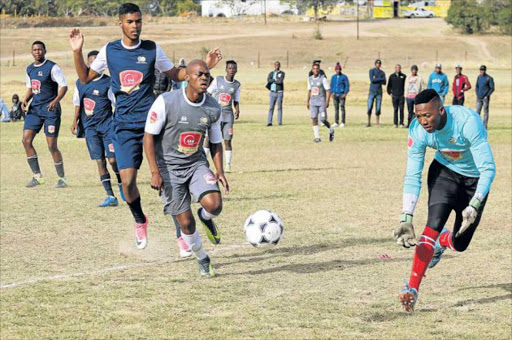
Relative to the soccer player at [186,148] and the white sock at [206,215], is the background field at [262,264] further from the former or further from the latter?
the soccer player at [186,148]

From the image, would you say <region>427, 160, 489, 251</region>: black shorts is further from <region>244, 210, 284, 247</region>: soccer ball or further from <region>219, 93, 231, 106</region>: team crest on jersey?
<region>219, 93, 231, 106</region>: team crest on jersey

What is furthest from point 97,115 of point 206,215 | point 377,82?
point 377,82

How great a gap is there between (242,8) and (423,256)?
14184 cm

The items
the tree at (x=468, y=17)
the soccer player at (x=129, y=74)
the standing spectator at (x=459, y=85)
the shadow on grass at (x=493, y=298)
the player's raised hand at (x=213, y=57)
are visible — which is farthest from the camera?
the tree at (x=468, y=17)

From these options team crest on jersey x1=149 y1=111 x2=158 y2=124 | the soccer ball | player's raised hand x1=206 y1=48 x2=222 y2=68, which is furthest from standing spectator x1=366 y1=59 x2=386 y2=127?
team crest on jersey x1=149 y1=111 x2=158 y2=124

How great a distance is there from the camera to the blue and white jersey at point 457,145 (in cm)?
804

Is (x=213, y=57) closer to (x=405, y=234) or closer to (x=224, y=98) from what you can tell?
(x=405, y=234)

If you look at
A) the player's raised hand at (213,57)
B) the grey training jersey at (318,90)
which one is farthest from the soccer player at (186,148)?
the grey training jersey at (318,90)

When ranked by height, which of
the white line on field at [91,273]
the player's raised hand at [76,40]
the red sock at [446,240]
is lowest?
the white line on field at [91,273]

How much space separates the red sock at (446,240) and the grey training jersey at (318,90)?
Answer: 17.8 m

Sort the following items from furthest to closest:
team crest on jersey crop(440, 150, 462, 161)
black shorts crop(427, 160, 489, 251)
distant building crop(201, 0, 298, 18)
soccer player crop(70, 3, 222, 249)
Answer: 1. distant building crop(201, 0, 298, 18)
2. soccer player crop(70, 3, 222, 249)
3. black shorts crop(427, 160, 489, 251)
4. team crest on jersey crop(440, 150, 462, 161)

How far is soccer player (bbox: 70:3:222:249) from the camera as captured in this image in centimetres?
996

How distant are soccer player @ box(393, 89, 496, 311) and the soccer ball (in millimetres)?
2049

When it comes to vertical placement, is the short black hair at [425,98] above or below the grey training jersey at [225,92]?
above
